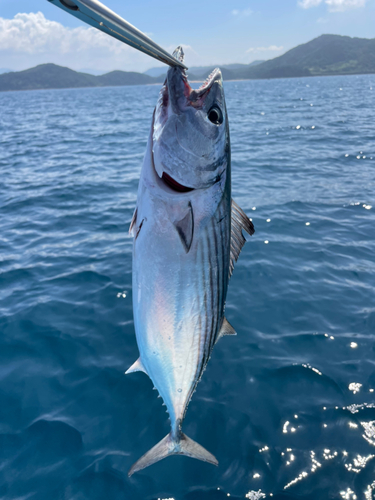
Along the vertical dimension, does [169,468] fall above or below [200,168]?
below

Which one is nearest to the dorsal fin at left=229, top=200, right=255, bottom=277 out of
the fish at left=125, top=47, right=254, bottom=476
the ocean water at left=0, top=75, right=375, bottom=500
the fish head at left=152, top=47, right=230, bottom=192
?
the fish at left=125, top=47, right=254, bottom=476

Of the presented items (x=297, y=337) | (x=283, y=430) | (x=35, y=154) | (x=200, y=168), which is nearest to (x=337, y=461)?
(x=283, y=430)

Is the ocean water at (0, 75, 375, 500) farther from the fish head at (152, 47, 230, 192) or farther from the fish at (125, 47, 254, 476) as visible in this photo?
the fish head at (152, 47, 230, 192)

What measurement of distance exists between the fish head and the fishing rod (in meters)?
0.74

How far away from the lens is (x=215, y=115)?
2.17 meters

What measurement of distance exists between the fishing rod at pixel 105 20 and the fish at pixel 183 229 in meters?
0.74

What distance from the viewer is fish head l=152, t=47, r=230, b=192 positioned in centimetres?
205

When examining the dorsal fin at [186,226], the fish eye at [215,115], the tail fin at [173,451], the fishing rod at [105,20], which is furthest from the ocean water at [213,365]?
the fishing rod at [105,20]

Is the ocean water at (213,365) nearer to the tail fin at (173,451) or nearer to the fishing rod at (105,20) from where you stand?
the tail fin at (173,451)

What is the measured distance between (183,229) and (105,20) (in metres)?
1.25

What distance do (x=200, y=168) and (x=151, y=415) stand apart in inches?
136

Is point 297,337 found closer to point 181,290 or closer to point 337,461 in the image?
point 337,461

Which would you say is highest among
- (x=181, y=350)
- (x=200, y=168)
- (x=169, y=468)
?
(x=200, y=168)

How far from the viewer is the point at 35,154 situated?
1717 centimetres
